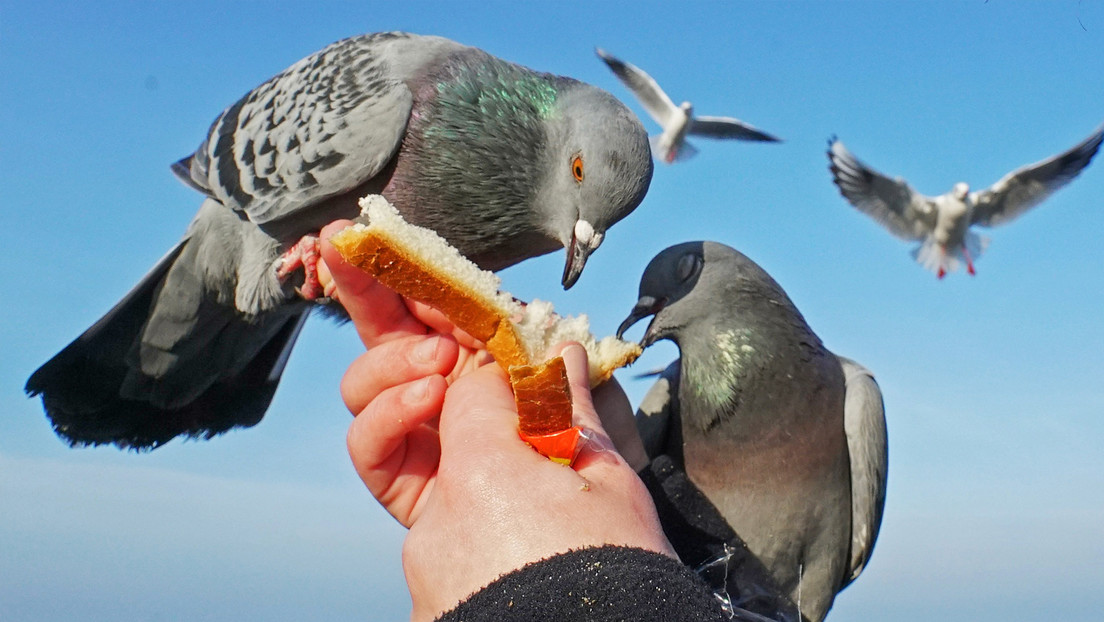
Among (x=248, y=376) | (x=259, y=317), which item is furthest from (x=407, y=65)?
(x=248, y=376)

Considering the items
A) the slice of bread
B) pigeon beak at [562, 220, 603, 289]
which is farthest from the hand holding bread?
pigeon beak at [562, 220, 603, 289]

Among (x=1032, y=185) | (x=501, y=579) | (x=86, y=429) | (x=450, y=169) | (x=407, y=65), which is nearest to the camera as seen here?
(x=501, y=579)

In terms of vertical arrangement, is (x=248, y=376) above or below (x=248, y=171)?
below

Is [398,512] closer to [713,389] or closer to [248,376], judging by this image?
[713,389]

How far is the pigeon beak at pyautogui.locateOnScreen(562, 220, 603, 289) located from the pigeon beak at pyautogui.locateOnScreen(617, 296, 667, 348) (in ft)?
1.10

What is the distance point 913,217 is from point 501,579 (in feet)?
40.7

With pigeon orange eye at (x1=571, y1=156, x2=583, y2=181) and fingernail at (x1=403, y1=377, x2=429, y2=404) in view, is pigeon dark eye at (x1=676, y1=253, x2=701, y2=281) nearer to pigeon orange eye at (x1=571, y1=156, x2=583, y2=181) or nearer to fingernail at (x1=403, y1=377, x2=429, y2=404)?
pigeon orange eye at (x1=571, y1=156, x2=583, y2=181)

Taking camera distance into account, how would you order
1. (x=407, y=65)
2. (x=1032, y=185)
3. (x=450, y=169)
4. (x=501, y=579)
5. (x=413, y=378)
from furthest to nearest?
(x=1032, y=185) → (x=407, y=65) → (x=450, y=169) → (x=413, y=378) → (x=501, y=579)

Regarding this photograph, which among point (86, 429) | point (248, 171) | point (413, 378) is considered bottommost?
point (86, 429)

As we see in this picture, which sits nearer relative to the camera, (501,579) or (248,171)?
(501,579)

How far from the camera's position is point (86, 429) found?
18.9 ft

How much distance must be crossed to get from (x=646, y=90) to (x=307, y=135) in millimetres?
13926

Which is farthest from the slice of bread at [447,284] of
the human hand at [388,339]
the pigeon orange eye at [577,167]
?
the pigeon orange eye at [577,167]

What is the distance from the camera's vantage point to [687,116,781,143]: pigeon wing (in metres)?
18.2
